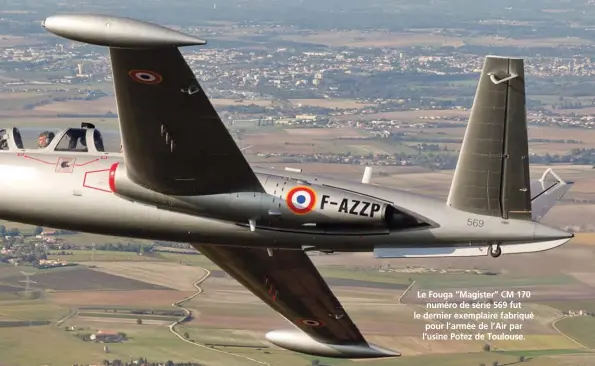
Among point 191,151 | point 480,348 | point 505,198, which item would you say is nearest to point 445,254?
point 505,198

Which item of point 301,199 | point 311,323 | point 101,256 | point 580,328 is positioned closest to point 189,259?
point 101,256

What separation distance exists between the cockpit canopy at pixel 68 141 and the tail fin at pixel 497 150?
8.08m

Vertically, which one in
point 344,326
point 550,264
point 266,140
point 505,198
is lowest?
point 344,326

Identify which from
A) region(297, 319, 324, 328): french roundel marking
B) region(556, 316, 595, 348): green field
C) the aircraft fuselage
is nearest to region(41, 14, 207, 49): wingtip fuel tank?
Result: the aircraft fuselage

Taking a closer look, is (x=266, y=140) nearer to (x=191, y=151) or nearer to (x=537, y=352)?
(x=537, y=352)

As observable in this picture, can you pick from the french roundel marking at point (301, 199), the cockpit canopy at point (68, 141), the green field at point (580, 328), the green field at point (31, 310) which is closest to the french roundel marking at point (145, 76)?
the french roundel marking at point (301, 199)

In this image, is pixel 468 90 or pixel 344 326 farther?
pixel 468 90

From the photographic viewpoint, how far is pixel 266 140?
115 metres

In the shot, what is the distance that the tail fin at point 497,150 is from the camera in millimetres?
21547

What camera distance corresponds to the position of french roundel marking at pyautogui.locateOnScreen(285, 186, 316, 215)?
24.1 meters

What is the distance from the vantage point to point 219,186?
961 inches

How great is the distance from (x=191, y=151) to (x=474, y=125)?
5732 mm

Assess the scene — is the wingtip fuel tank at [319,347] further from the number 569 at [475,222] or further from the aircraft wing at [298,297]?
the number 569 at [475,222]

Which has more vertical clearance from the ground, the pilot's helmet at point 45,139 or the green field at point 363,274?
the green field at point 363,274
